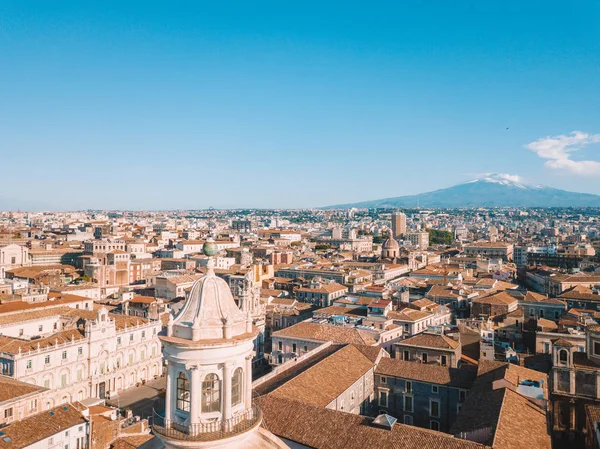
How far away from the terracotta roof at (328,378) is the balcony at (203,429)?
40.1 feet

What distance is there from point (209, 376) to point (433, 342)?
82.3 feet

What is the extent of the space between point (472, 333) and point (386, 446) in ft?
68.9

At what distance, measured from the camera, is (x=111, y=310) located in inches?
2125

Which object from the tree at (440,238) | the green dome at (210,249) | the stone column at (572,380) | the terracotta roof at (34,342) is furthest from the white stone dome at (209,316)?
the tree at (440,238)

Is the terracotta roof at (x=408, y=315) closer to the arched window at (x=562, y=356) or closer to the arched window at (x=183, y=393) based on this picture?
the arched window at (x=562, y=356)

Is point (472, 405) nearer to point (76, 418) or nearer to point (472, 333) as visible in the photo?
point (472, 333)

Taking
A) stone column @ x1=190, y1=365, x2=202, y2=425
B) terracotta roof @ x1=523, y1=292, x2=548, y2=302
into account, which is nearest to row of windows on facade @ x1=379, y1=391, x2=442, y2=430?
stone column @ x1=190, y1=365, x2=202, y2=425

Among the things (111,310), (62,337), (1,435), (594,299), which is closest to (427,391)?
(1,435)

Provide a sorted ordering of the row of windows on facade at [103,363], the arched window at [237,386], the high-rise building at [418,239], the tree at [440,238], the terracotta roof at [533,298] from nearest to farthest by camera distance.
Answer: the arched window at [237,386], the row of windows on facade at [103,363], the terracotta roof at [533,298], the high-rise building at [418,239], the tree at [440,238]

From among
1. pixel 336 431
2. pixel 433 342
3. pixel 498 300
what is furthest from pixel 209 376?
pixel 498 300

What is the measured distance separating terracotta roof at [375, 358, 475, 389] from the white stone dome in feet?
64.0

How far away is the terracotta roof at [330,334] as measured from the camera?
34062mm

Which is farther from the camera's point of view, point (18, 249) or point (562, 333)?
point (18, 249)

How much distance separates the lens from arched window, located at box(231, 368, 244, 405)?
400 inches
